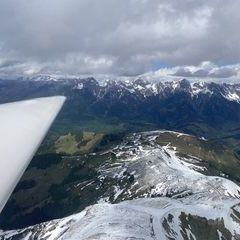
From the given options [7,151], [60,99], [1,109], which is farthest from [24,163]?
[60,99]

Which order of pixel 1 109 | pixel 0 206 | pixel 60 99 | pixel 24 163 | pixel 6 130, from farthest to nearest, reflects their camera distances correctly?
pixel 60 99 → pixel 1 109 → pixel 6 130 → pixel 24 163 → pixel 0 206

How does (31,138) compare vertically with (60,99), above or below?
below

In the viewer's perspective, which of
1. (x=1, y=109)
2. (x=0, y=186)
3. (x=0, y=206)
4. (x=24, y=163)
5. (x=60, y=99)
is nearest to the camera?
(x=0, y=206)

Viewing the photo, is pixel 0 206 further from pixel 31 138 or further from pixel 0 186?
pixel 31 138

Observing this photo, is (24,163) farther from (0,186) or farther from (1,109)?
(1,109)

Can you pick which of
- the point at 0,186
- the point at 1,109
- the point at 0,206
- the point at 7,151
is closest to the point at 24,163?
the point at 7,151

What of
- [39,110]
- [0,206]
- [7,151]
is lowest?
[0,206]

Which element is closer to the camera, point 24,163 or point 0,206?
point 0,206
